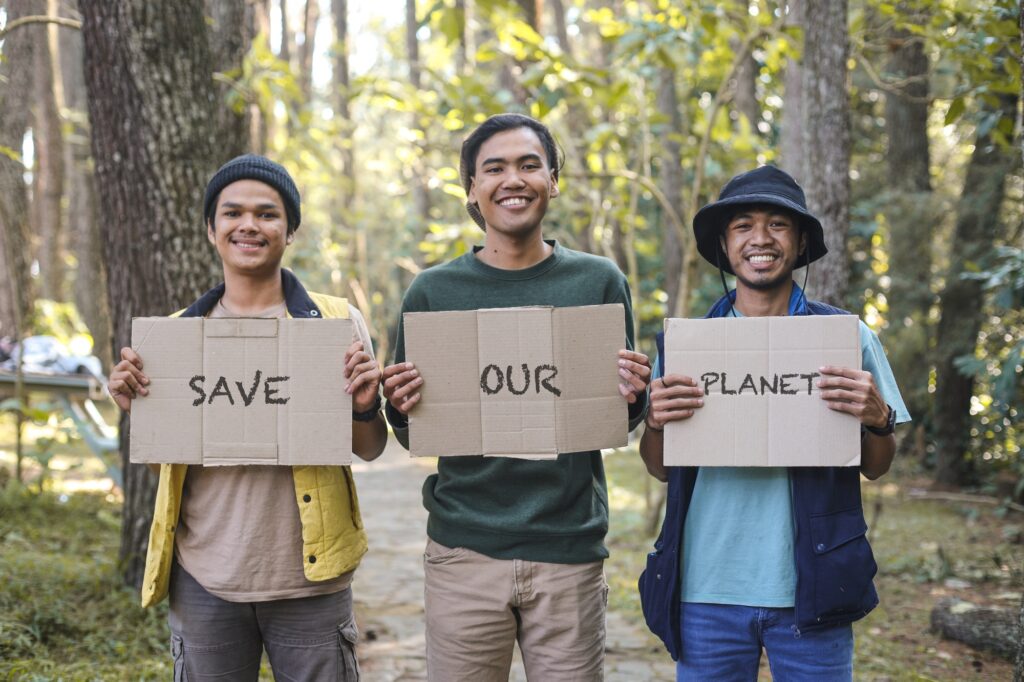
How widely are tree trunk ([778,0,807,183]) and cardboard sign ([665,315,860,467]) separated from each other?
224 centimetres

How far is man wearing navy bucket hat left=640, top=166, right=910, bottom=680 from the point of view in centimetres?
217

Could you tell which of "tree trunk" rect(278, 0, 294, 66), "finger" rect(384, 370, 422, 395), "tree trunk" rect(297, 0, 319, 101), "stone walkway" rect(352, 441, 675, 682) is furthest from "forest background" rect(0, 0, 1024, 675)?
"tree trunk" rect(297, 0, 319, 101)

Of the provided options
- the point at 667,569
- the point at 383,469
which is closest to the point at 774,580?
the point at 667,569

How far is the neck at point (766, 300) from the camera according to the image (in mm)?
2381

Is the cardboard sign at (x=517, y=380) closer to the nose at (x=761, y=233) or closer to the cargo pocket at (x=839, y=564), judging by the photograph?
the nose at (x=761, y=233)

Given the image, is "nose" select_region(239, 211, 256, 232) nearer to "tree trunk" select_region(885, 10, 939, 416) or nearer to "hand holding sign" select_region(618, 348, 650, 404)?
"hand holding sign" select_region(618, 348, 650, 404)

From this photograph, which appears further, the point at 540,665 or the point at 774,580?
the point at 540,665

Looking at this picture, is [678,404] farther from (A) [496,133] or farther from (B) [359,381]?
(A) [496,133]

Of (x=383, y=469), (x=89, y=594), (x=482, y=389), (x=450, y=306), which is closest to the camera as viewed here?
(x=482, y=389)

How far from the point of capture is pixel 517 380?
7.71 feet

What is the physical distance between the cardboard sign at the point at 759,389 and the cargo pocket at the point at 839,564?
0.52 ft

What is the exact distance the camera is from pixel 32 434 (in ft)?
34.0

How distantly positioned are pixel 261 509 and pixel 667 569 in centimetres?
106

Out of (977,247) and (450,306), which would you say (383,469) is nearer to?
(977,247)
